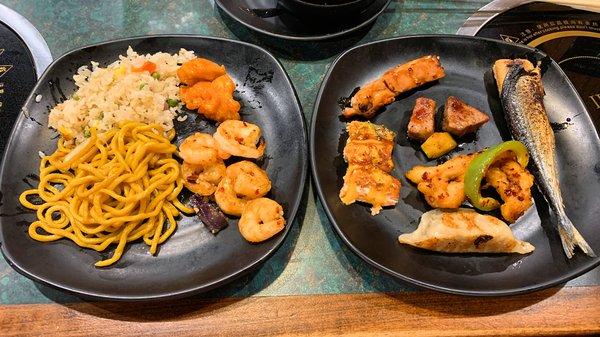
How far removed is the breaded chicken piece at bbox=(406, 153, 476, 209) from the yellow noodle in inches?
47.3

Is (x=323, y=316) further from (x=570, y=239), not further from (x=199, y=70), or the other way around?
(x=199, y=70)

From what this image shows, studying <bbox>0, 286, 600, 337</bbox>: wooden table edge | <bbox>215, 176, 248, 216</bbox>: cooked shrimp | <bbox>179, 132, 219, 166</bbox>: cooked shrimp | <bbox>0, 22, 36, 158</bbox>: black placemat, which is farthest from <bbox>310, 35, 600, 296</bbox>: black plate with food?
<bbox>0, 22, 36, 158</bbox>: black placemat

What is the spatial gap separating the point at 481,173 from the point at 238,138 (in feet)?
3.95

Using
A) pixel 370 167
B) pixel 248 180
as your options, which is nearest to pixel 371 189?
pixel 370 167

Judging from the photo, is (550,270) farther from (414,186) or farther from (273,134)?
(273,134)

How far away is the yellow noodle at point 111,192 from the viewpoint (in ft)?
7.23

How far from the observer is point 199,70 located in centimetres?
251

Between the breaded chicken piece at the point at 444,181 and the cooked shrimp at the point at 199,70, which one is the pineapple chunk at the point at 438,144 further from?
the cooked shrimp at the point at 199,70

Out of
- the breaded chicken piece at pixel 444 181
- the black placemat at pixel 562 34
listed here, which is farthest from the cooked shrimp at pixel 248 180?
the black placemat at pixel 562 34

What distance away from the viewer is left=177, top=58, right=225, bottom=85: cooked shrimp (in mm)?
2510

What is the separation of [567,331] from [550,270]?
0.29 meters

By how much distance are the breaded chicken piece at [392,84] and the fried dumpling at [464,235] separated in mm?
703

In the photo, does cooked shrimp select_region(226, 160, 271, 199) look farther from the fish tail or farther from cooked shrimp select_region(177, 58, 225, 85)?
the fish tail

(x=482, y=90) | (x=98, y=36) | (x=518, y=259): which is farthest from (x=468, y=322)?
(x=98, y=36)
